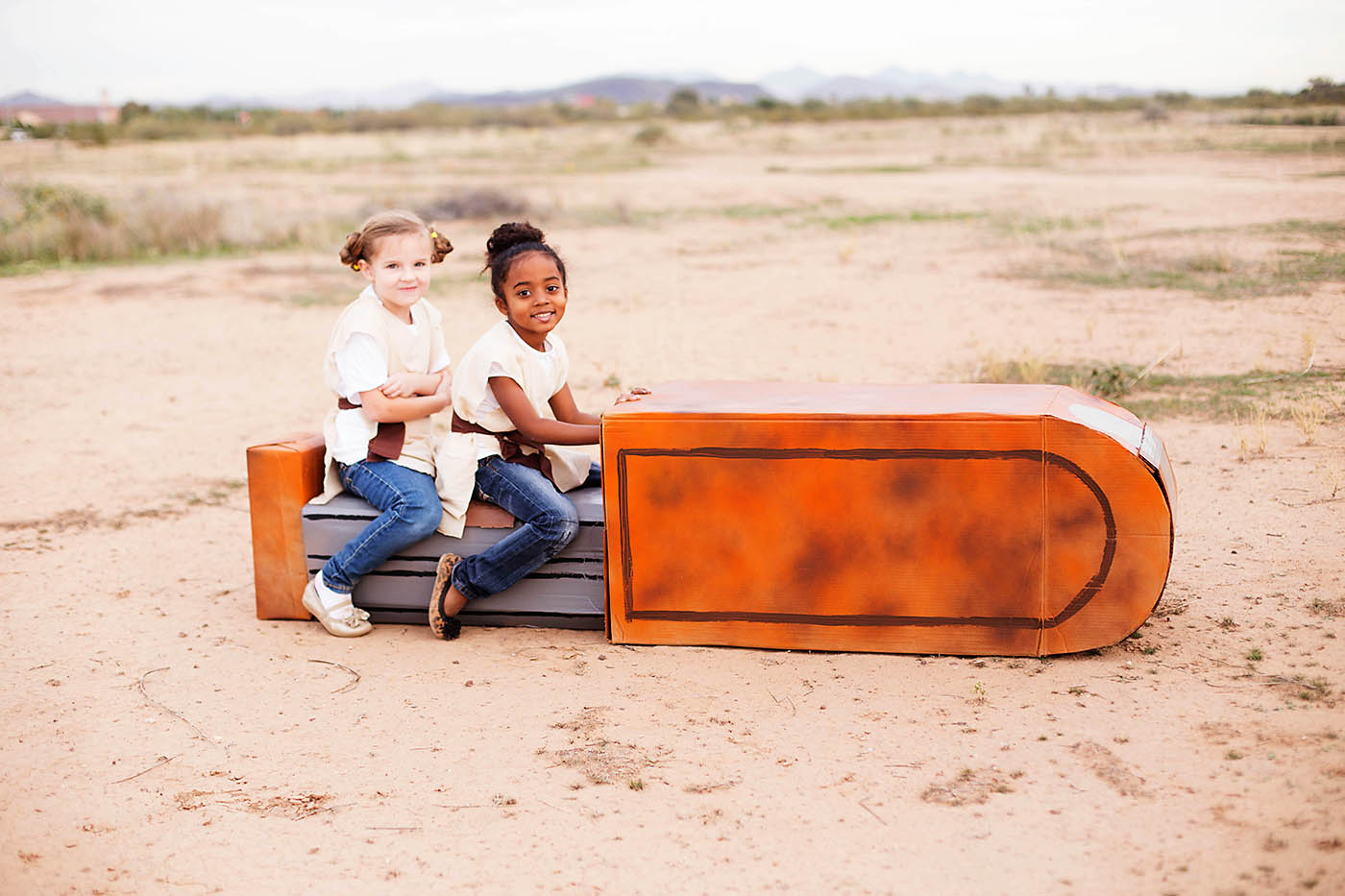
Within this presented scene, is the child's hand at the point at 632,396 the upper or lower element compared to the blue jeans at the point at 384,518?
upper

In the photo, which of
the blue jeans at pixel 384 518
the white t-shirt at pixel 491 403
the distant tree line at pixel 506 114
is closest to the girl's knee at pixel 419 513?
the blue jeans at pixel 384 518

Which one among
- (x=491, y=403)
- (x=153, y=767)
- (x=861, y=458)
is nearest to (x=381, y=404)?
(x=491, y=403)

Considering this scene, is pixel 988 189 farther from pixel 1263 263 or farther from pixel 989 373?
pixel 989 373

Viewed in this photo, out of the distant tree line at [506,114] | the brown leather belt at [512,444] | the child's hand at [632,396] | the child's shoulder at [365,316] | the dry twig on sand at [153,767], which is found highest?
the distant tree line at [506,114]

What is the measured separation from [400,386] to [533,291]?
586 millimetres

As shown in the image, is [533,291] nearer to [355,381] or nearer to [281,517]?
[355,381]

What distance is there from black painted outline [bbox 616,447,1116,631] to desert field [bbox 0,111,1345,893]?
128 mm

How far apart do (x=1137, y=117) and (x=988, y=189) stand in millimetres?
19768

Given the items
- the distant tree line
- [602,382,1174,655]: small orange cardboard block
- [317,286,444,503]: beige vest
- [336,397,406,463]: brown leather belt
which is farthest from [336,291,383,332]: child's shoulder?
the distant tree line

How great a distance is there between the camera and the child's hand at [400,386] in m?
4.46

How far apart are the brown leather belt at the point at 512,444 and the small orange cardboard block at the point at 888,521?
18.1 inches

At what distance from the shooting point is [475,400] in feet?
14.5

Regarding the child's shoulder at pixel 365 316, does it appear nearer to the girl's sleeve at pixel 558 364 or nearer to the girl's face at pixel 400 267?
the girl's face at pixel 400 267

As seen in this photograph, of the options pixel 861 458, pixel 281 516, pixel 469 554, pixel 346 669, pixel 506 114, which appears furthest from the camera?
pixel 506 114
